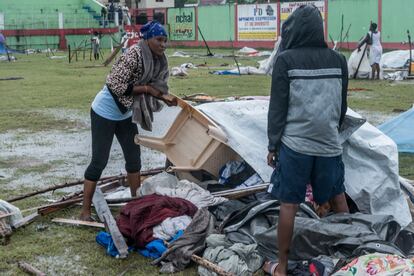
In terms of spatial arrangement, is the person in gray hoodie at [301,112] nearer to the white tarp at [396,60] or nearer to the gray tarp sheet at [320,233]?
the gray tarp sheet at [320,233]

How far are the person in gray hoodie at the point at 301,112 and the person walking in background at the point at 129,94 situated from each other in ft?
5.05

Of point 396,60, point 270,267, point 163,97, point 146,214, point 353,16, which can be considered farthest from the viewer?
point 353,16

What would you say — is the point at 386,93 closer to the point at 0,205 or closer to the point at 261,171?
the point at 261,171

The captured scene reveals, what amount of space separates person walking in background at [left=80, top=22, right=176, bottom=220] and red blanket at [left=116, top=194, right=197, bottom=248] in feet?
1.60

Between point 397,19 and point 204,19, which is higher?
point 204,19

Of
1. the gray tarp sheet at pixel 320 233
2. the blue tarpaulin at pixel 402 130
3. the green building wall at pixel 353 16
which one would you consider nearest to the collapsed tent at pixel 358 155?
the gray tarp sheet at pixel 320 233

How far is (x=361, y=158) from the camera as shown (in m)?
5.65

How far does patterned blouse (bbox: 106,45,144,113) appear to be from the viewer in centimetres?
550

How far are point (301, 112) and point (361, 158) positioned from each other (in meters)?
1.63

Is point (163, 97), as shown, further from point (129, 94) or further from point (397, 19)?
point (397, 19)

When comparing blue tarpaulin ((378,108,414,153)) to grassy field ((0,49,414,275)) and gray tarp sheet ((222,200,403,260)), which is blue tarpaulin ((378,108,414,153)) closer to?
grassy field ((0,49,414,275))

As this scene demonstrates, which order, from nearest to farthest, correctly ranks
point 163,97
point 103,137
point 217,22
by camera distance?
1. point 103,137
2. point 163,97
3. point 217,22

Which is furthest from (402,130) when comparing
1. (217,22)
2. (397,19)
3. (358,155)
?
(217,22)

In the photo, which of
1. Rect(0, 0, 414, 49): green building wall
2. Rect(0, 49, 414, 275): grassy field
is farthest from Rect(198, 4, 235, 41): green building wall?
Rect(0, 49, 414, 275): grassy field
